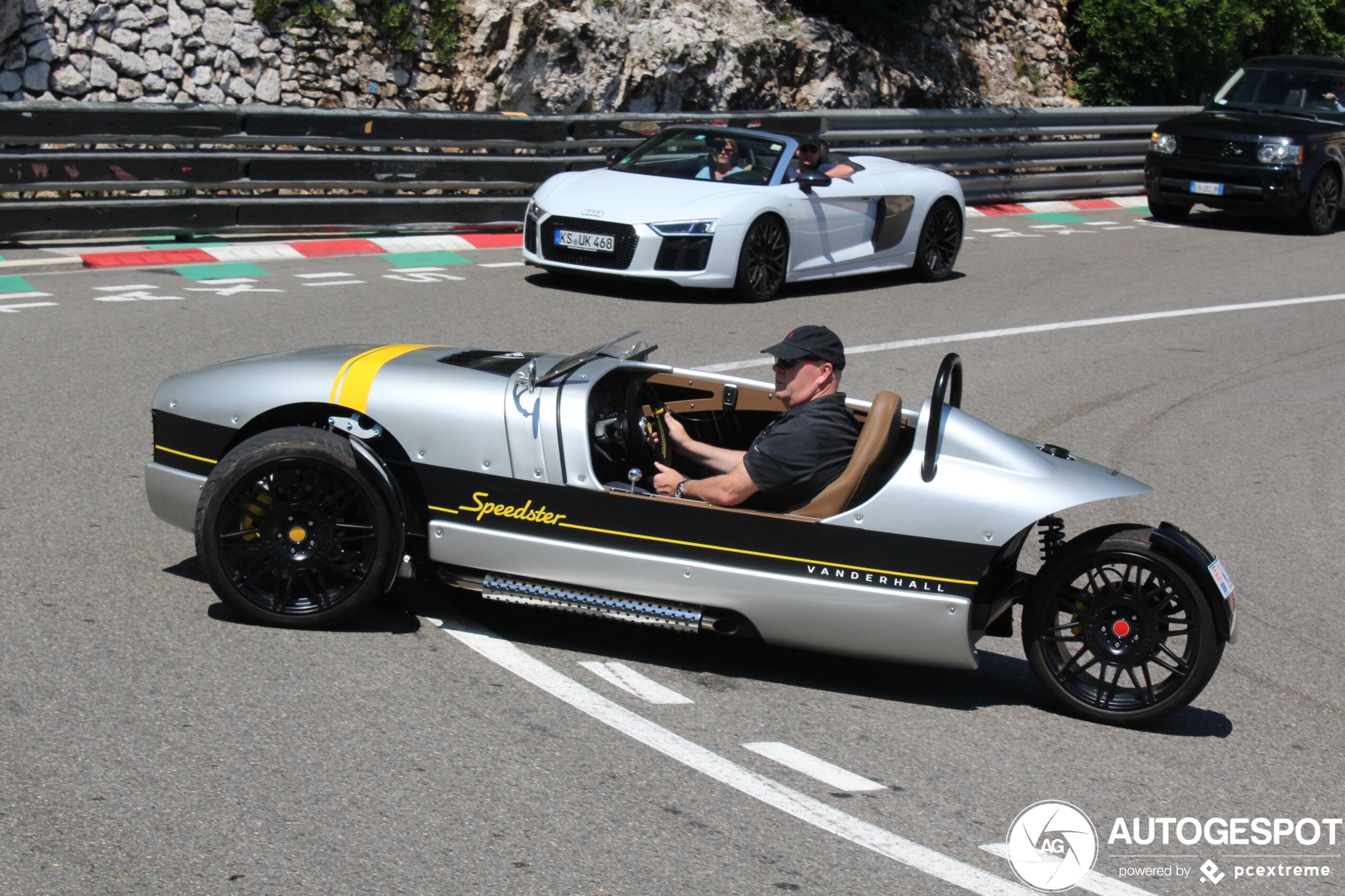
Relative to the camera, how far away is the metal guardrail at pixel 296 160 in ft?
39.5

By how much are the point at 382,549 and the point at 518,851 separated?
1.55 metres

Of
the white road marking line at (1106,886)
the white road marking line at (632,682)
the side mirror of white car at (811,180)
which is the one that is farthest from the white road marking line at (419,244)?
the white road marking line at (1106,886)

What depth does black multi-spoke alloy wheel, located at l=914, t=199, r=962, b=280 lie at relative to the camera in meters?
13.2

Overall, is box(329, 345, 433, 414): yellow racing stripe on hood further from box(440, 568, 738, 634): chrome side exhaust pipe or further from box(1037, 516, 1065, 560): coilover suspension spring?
box(1037, 516, 1065, 560): coilover suspension spring

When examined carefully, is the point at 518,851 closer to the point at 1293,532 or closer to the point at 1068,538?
the point at 1068,538

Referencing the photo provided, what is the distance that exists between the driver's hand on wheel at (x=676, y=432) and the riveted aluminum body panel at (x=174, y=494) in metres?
1.65

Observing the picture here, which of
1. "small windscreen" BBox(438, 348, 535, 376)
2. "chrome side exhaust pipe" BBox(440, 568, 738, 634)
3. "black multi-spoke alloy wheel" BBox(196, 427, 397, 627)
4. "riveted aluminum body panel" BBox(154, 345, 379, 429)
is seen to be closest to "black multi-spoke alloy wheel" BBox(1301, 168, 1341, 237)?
"small windscreen" BBox(438, 348, 535, 376)

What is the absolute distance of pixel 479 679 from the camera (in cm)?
469

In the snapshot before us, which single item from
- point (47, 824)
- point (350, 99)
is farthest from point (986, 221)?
point (47, 824)

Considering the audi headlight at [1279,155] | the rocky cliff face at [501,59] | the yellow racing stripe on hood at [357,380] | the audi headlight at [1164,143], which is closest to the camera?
the yellow racing stripe on hood at [357,380]

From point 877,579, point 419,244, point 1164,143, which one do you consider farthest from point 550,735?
point 1164,143

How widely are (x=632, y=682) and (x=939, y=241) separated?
368 inches

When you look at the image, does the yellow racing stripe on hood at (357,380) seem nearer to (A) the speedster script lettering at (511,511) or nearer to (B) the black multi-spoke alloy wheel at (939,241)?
(A) the speedster script lettering at (511,511)

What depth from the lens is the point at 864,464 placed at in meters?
4.88
